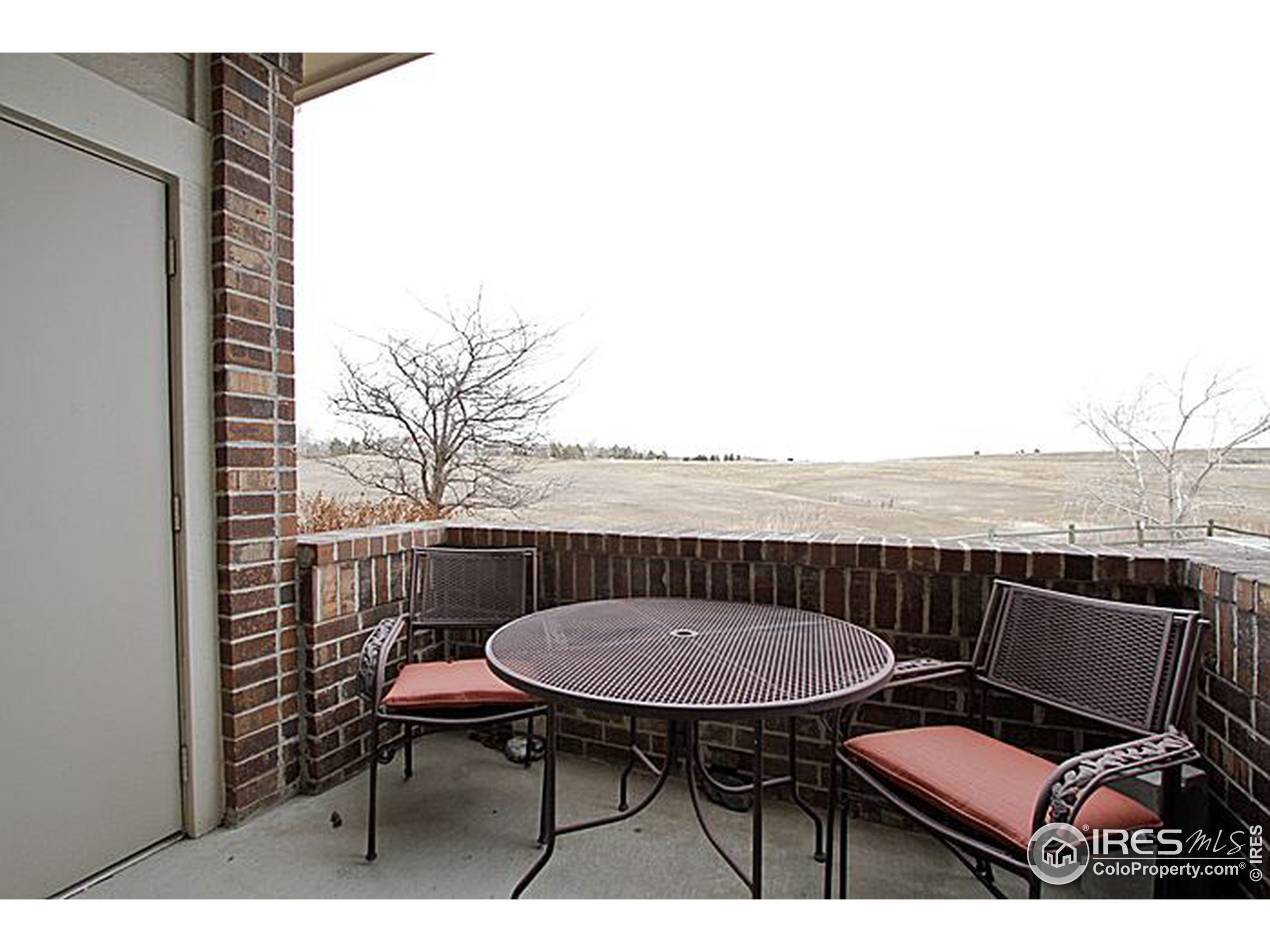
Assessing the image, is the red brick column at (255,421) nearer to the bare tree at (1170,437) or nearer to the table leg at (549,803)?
the table leg at (549,803)

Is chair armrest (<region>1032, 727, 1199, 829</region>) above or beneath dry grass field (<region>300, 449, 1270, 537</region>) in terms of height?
beneath

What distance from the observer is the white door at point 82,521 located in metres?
1.75

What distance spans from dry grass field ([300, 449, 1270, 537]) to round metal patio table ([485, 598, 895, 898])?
73 cm

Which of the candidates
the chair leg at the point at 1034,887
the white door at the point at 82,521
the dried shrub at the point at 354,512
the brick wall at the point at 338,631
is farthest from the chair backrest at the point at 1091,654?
the dried shrub at the point at 354,512

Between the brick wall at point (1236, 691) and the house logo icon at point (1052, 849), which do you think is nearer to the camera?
the house logo icon at point (1052, 849)

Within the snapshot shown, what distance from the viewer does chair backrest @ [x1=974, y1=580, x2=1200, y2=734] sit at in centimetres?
161

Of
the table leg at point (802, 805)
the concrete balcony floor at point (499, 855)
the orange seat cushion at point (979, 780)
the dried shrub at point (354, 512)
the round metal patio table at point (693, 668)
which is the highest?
the dried shrub at point (354, 512)

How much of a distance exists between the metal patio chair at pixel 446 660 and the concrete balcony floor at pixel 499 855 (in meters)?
0.12

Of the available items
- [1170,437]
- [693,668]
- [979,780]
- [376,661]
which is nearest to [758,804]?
[693,668]

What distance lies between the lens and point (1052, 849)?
1333 mm

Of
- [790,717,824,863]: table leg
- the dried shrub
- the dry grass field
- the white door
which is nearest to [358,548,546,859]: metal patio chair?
the dry grass field

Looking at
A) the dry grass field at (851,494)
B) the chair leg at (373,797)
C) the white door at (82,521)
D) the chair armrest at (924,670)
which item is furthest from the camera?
the dry grass field at (851,494)

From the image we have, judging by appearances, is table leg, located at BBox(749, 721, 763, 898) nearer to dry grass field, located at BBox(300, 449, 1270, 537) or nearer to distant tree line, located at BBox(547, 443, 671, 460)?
dry grass field, located at BBox(300, 449, 1270, 537)
